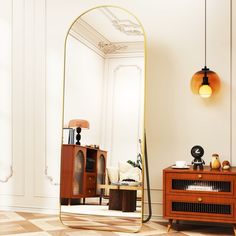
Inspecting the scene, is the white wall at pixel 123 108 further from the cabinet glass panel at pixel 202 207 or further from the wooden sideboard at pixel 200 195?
the cabinet glass panel at pixel 202 207

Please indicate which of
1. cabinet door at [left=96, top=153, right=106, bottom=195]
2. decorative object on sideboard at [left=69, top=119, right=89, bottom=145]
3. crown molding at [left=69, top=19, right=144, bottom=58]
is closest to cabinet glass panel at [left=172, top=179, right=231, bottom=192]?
cabinet door at [left=96, top=153, right=106, bottom=195]

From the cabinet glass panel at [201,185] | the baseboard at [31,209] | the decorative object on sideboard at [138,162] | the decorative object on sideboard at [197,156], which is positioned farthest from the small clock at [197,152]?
the baseboard at [31,209]

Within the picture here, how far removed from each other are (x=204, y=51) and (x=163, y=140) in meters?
0.89

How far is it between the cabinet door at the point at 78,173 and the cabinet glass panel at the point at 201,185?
822 millimetres

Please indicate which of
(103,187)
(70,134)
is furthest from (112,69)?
(103,187)

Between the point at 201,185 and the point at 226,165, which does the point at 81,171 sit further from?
the point at 226,165

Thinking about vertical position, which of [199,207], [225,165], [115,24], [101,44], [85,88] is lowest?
[199,207]

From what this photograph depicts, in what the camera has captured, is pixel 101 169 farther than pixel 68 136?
No

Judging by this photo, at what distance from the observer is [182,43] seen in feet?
13.5

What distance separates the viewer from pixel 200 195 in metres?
3.52

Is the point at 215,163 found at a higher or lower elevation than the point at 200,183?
higher

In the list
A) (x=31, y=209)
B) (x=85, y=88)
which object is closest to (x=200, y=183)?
(x=85, y=88)

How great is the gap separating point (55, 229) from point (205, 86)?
69.4 inches

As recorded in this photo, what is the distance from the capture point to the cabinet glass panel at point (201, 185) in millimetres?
3479
